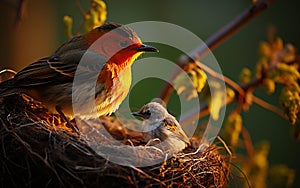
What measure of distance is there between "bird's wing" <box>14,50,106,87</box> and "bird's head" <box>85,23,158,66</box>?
12 cm

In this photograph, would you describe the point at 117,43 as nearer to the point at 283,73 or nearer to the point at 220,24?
the point at 283,73

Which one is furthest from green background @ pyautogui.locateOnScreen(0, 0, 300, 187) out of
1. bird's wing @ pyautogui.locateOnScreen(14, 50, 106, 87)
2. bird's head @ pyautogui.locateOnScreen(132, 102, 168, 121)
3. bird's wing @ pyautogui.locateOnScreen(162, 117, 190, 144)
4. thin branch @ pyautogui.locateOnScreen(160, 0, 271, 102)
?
bird's wing @ pyautogui.locateOnScreen(14, 50, 106, 87)

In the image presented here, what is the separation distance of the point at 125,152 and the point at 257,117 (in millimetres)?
4167

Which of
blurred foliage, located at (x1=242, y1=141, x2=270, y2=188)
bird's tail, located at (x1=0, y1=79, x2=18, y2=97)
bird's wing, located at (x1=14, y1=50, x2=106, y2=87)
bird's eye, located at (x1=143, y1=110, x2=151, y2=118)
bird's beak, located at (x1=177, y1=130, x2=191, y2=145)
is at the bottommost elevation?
blurred foliage, located at (x1=242, y1=141, x2=270, y2=188)

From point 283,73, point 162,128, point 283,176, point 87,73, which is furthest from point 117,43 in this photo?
point 283,176

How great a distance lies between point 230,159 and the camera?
348cm

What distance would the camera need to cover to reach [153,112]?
12.6ft

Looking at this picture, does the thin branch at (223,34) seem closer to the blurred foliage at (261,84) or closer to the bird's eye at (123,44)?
the blurred foliage at (261,84)

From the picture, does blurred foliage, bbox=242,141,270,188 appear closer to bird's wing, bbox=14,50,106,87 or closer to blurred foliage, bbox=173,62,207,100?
blurred foliage, bbox=173,62,207,100

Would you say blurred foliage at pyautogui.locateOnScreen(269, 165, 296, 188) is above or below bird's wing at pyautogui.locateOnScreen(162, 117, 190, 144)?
below

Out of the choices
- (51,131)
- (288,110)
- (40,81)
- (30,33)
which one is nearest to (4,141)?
(51,131)

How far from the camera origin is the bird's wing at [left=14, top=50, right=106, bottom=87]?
136 inches

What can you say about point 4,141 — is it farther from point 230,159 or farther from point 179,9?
point 179,9

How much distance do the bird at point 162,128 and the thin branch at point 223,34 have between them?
0.24m
